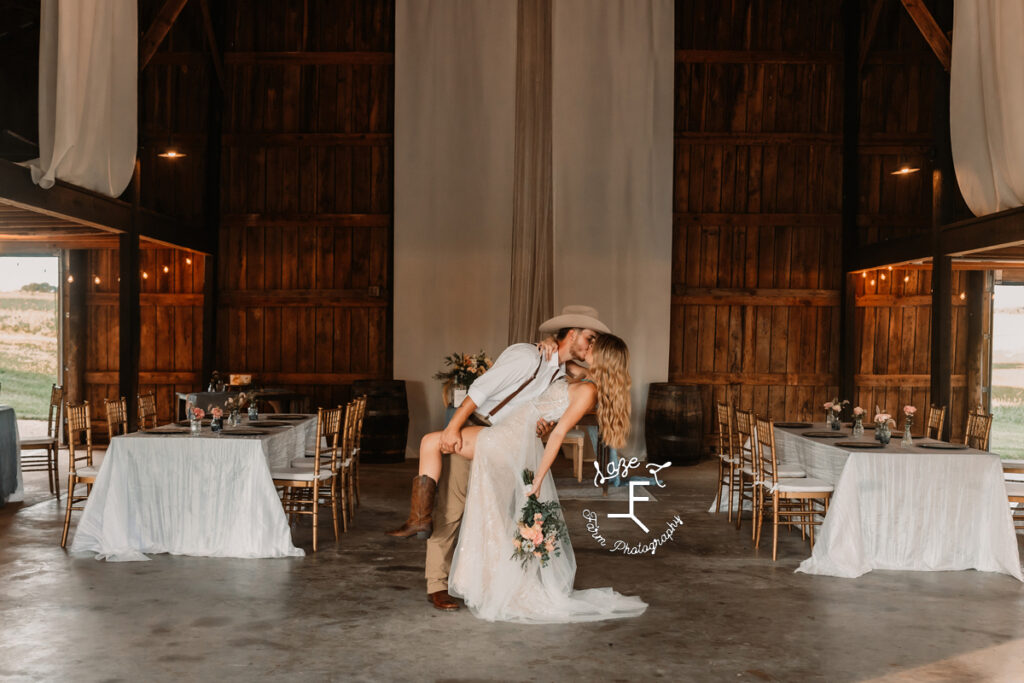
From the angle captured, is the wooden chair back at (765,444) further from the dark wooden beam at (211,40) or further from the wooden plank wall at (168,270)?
the dark wooden beam at (211,40)

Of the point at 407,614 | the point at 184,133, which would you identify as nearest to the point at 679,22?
the point at 184,133

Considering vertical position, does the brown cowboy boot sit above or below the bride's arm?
below

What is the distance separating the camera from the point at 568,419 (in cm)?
407

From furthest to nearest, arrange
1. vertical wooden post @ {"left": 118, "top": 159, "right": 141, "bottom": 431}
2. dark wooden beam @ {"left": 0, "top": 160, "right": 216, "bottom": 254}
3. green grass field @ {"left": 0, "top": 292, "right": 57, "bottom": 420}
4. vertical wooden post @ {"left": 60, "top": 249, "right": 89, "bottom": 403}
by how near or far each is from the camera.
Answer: green grass field @ {"left": 0, "top": 292, "right": 57, "bottom": 420}, vertical wooden post @ {"left": 60, "top": 249, "right": 89, "bottom": 403}, vertical wooden post @ {"left": 118, "top": 159, "right": 141, "bottom": 431}, dark wooden beam @ {"left": 0, "top": 160, "right": 216, "bottom": 254}

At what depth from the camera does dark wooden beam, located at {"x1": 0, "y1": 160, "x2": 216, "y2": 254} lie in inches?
243

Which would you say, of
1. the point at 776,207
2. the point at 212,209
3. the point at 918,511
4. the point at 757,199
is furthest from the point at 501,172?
the point at 918,511

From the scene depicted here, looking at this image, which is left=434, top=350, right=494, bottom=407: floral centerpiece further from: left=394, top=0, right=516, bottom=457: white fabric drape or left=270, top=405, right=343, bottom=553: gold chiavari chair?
left=270, top=405, right=343, bottom=553: gold chiavari chair

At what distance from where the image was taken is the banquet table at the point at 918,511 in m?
5.23

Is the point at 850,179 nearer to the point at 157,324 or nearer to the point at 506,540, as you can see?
the point at 506,540

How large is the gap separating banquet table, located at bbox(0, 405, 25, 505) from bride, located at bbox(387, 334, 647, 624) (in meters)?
4.50

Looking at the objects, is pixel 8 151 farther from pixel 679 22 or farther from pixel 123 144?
pixel 679 22

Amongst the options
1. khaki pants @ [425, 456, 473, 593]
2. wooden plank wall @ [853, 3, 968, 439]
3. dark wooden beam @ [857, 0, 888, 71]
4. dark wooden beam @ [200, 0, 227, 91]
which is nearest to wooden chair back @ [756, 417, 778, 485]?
khaki pants @ [425, 456, 473, 593]

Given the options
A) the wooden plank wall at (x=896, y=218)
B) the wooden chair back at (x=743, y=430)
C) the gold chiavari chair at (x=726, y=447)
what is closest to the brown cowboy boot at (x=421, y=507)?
the wooden chair back at (x=743, y=430)

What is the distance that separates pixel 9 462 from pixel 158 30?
4.32 m
